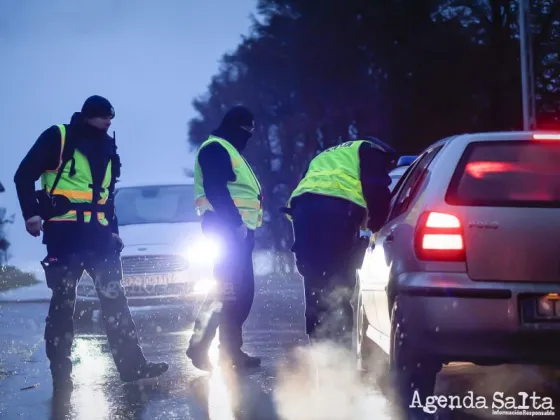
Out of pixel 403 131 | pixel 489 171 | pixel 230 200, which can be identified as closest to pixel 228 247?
pixel 230 200

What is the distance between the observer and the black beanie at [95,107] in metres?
7.77

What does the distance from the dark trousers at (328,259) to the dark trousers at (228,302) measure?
65 centimetres

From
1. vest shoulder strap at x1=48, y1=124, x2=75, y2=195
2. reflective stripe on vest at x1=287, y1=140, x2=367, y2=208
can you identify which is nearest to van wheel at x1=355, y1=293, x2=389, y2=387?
reflective stripe on vest at x1=287, y1=140, x2=367, y2=208

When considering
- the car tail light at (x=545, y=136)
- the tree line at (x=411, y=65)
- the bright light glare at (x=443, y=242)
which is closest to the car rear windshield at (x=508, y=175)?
the car tail light at (x=545, y=136)

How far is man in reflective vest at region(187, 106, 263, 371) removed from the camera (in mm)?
8133

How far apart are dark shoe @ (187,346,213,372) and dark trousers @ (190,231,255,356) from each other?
2 centimetres

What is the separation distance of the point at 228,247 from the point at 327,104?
2893 cm

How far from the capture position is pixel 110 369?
28.3 feet

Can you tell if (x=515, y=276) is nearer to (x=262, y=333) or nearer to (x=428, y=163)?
(x=428, y=163)

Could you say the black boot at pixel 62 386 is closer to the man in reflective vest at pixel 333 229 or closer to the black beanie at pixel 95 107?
the man in reflective vest at pixel 333 229

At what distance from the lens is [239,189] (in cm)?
842

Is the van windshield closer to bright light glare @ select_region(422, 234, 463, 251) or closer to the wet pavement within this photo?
the wet pavement

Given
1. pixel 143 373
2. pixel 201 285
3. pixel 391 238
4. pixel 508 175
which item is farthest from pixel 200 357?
pixel 201 285

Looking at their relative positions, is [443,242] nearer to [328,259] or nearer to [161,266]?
[328,259]
